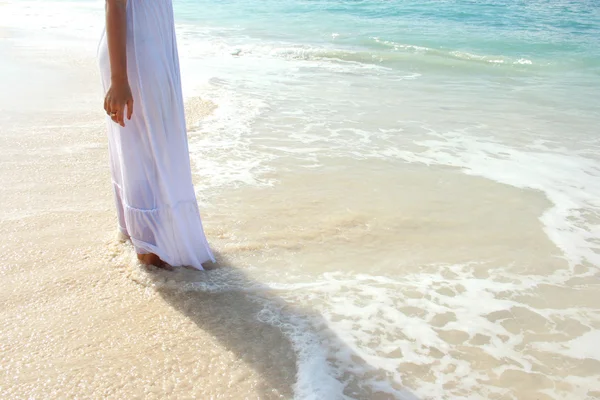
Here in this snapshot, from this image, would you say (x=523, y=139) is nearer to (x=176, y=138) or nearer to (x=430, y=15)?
(x=176, y=138)

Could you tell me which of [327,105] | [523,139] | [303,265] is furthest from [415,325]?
[327,105]

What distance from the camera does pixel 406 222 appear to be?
372cm

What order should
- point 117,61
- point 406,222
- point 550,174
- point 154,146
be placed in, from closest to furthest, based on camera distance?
point 117,61 < point 154,146 < point 406,222 < point 550,174

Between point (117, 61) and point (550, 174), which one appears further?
point (550, 174)

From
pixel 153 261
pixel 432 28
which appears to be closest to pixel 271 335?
pixel 153 261

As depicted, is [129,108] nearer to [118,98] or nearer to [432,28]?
[118,98]

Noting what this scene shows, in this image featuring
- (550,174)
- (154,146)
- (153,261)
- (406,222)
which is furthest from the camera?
(550,174)

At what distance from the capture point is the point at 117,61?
245 cm

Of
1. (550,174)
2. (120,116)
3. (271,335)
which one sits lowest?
(550,174)

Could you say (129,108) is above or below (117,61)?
below

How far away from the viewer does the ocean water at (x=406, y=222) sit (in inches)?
95.9

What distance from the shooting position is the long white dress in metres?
2.50

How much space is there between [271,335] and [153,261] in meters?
0.78

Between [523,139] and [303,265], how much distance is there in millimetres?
3563
